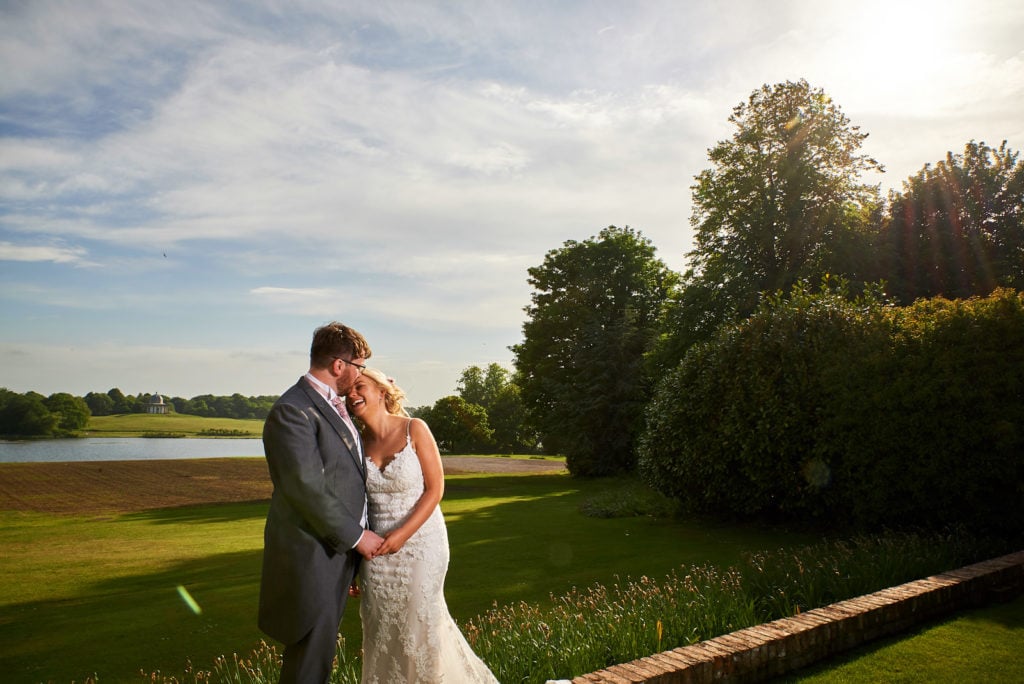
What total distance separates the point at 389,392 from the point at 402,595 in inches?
54.4

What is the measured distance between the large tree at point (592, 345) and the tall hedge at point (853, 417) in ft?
58.1

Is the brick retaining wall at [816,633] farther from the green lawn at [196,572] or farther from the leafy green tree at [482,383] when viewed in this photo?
the leafy green tree at [482,383]

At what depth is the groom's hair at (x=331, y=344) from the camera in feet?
14.5

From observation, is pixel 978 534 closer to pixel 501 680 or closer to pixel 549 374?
pixel 501 680

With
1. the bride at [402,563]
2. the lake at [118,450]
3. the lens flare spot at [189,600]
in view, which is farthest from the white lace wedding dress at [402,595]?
the lake at [118,450]

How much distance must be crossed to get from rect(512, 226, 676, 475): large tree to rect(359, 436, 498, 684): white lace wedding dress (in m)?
30.6

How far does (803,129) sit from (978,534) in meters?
22.5

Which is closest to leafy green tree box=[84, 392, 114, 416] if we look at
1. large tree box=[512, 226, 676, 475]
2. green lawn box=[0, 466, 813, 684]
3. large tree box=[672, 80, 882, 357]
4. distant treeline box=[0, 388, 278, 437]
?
distant treeline box=[0, 388, 278, 437]

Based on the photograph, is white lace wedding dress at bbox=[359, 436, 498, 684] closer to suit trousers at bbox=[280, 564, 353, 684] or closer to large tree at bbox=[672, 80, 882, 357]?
suit trousers at bbox=[280, 564, 353, 684]

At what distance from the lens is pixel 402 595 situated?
4.51 m

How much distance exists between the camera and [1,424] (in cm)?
6303

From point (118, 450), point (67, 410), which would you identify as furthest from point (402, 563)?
point (67, 410)

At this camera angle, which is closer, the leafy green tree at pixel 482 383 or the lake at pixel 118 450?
the lake at pixel 118 450

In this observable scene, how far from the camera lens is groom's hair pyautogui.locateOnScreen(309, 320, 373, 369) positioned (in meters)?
4.41
